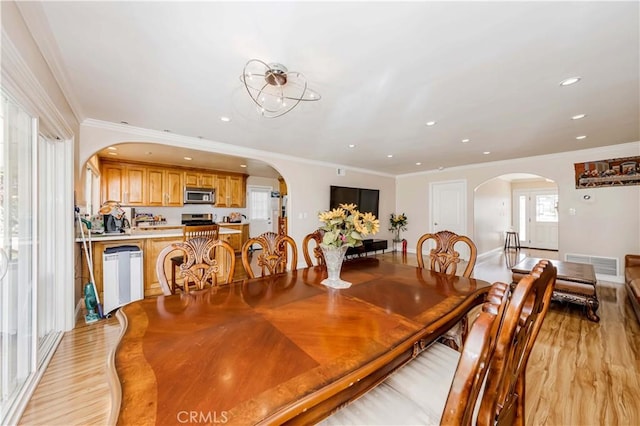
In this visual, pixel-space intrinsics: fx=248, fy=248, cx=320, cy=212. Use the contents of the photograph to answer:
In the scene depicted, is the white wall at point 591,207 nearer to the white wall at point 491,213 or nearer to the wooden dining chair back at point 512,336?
the white wall at point 491,213

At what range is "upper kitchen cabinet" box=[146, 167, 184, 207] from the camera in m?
5.64

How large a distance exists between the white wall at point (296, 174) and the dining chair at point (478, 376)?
374 cm

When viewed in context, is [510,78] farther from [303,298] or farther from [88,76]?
[88,76]

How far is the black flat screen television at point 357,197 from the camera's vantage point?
5570 mm

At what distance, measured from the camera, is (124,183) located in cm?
534

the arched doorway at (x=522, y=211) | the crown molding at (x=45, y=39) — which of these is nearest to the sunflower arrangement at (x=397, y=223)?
the arched doorway at (x=522, y=211)

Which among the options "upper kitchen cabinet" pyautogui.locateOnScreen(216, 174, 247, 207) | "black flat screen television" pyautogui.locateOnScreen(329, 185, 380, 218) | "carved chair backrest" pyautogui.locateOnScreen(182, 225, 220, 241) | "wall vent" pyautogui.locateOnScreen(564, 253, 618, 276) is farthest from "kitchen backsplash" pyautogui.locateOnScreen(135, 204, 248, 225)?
"wall vent" pyautogui.locateOnScreen(564, 253, 618, 276)

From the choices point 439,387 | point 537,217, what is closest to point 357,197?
point 439,387

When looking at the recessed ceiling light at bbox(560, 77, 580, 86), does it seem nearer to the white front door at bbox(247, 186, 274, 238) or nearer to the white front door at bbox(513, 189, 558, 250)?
the white front door at bbox(247, 186, 274, 238)

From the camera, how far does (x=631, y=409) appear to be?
156 centimetres

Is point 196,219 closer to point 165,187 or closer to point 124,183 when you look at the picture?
point 165,187

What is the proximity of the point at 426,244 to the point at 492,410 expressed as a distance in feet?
21.1
